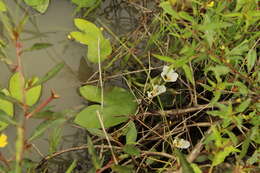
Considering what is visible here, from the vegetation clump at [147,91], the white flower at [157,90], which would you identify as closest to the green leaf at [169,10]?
the vegetation clump at [147,91]

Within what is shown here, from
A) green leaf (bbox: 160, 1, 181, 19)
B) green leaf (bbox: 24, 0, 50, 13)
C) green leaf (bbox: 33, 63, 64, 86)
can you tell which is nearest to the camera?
green leaf (bbox: 33, 63, 64, 86)

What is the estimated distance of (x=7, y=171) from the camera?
75 centimetres

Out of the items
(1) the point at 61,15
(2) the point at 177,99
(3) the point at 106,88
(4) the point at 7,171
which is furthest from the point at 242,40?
(4) the point at 7,171

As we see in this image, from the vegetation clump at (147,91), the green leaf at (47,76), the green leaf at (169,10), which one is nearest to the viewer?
the green leaf at (47,76)

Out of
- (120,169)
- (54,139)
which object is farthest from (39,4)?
(120,169)

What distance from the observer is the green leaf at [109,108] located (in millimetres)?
971

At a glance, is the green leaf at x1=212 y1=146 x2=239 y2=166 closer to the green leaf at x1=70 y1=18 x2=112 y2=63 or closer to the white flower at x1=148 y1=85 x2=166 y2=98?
the white flower at x1=148 y1=85 x2=166 y2=98

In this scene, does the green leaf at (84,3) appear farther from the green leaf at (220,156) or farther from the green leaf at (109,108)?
the green leaf at (220,156)

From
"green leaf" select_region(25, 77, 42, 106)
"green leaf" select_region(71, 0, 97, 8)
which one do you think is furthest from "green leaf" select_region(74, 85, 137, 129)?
A: "green leaf" select_region(71, 0, 97, 8)

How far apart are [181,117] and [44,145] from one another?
0.36m

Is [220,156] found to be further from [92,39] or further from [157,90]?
[92,39]

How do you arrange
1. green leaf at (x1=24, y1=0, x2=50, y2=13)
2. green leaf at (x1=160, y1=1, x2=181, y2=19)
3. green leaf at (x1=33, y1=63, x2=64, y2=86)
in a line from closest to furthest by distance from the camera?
green leaf at (x1=33, y1=63, x2=64, y2=86) → green leaf at (x1=160, y1=1, x2=181, y2=19) → green leaf at (x1=24, y1=0, x2=50, y2=13)

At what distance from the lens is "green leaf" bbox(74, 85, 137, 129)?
3.19 feet

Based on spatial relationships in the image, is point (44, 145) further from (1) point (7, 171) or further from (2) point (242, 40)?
(2) point (242, 40)
